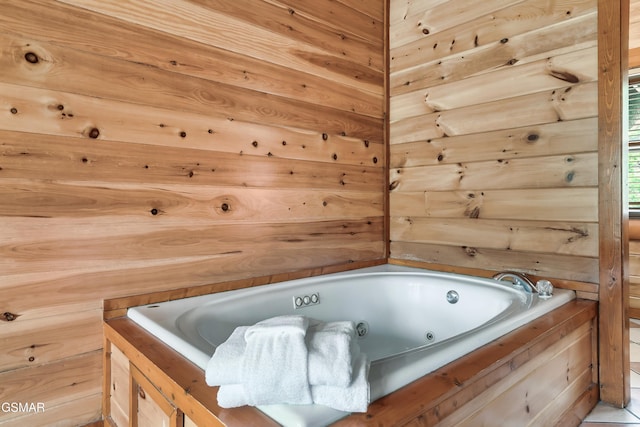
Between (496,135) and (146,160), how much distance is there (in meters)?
1.71

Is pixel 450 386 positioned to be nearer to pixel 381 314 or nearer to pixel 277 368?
pixel 277 368

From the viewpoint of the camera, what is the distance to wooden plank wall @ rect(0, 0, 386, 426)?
1228 mm

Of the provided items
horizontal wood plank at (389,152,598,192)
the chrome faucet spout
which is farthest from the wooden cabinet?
horizontal wood plank at (389,152,598,192)

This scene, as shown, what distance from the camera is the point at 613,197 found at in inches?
62.9

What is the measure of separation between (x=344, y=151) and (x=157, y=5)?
1.16m

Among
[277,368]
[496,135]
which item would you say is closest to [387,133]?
[496,135]

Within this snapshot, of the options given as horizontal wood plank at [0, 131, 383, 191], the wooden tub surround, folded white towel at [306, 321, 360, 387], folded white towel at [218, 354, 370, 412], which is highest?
horizontal wood plank at [0, 131, 383, 191]

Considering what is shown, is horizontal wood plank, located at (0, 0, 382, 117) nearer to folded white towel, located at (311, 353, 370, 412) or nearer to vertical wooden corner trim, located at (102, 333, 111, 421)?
vertical wooden corner trim, located at (102, 333, 111, 421)

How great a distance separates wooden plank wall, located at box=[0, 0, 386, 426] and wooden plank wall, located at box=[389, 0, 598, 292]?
0.47 m

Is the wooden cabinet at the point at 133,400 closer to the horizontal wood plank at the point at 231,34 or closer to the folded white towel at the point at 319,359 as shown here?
the folded white towel at the point at 319,359

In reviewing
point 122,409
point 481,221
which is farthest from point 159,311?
point 481,221

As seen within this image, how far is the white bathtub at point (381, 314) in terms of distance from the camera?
893 mm

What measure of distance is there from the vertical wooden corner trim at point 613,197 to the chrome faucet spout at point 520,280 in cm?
32

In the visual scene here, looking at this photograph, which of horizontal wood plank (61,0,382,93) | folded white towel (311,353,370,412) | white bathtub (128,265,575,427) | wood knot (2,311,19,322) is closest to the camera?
folded white towel (311,353,370,412)
